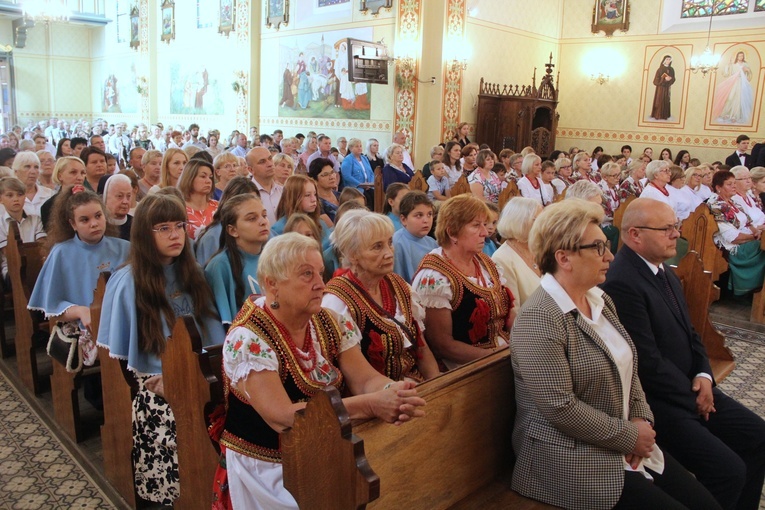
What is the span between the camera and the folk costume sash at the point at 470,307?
297 cm

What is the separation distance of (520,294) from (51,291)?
2560 millimetres

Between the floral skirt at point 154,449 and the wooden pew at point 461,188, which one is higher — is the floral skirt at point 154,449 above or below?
below

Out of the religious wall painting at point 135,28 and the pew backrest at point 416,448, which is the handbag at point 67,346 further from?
the religious wall painting at point 135,28

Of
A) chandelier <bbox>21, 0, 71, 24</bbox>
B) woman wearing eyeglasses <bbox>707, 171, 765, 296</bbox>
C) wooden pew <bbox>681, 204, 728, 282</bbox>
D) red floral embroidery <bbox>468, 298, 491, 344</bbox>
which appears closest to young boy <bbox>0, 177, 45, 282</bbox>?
red floral embroidery <bbox>468, 298, 491, 344</bbox>

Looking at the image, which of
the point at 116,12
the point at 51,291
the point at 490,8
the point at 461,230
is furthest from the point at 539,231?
the point at 116,12

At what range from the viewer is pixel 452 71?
12.6 m

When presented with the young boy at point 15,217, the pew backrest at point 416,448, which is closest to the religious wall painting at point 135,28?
the young boy at point 15,217

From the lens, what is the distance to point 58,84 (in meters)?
24.5

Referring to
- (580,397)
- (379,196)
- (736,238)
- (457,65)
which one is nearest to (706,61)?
(457,65)

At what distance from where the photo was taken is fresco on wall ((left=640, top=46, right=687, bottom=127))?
13.6 m

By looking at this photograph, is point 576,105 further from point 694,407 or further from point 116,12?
point 116,12

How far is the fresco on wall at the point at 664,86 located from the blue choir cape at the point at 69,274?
513 inches

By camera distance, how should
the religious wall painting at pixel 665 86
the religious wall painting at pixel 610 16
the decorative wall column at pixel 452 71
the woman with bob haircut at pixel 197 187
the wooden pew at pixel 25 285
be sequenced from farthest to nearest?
the religious wall painting at pixel 610 16, the religious wall painting at pixel 665 86, the decorative wall column at pixel 452 71, the woman with bob haircut at pixel 197 187, the wooden pew at pixel 25 285

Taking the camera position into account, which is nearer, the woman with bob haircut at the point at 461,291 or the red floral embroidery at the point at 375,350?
the red floral embroidery at the point at 375,350
